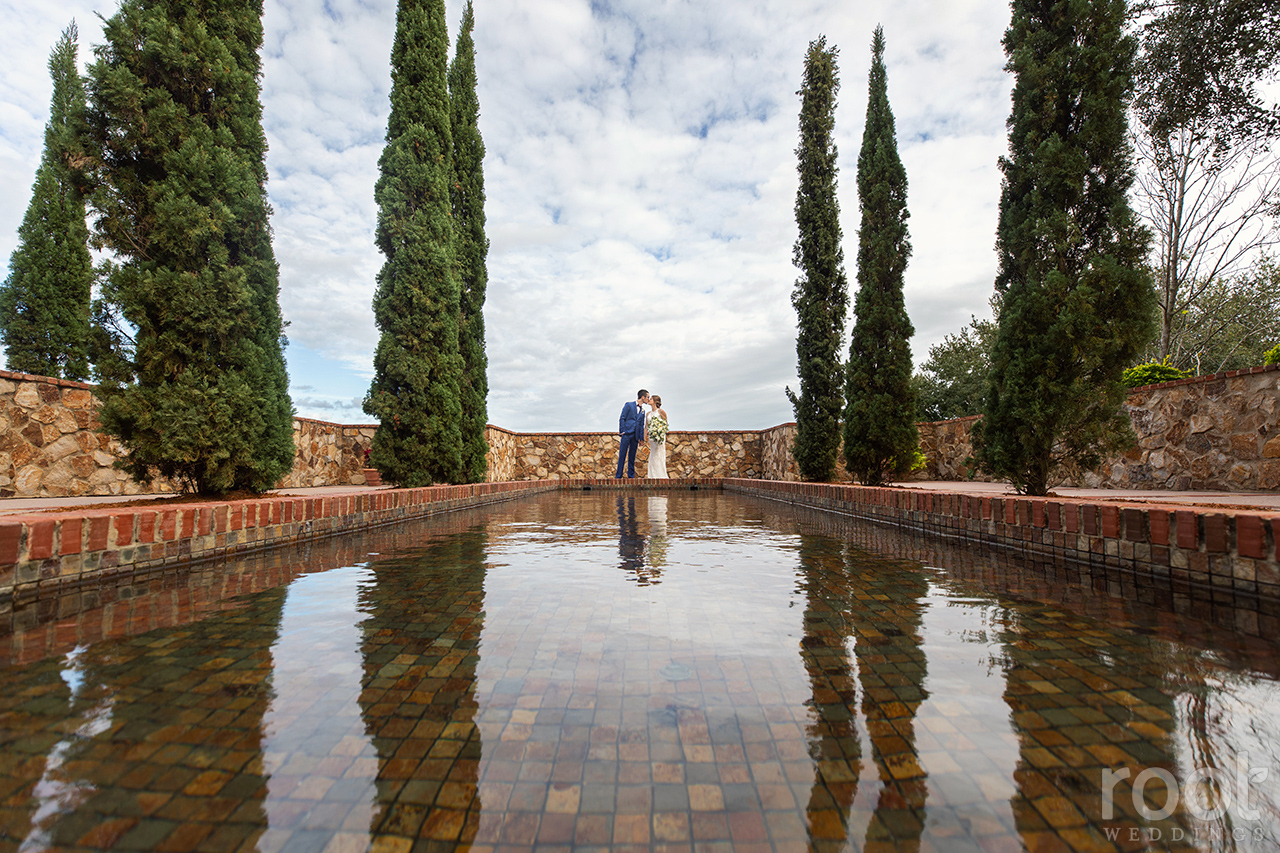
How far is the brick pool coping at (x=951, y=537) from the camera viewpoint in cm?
260

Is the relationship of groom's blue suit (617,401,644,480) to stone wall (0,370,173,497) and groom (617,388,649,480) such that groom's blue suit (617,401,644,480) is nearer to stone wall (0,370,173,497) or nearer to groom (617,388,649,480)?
groom (617,388,649,480)

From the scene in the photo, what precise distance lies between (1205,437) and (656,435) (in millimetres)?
10257

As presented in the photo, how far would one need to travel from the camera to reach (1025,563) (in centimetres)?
354

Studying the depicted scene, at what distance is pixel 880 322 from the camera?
8055 millimetres

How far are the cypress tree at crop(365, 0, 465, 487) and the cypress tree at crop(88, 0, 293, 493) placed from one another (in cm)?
261

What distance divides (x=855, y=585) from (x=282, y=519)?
4.15 meters

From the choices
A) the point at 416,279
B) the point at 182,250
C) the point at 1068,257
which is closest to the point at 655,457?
the point at 416,279

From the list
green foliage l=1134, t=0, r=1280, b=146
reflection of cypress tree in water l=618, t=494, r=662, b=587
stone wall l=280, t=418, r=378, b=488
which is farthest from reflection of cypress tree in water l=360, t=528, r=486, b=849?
green foliage l=1134, t=0, r=1280, b=146

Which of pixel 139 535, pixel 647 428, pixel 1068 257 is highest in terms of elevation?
pixel 1068 257

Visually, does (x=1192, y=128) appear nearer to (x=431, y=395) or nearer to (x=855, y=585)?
(x=855, y=585)

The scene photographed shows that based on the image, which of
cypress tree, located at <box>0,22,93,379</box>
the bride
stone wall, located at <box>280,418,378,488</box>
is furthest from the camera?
the bride

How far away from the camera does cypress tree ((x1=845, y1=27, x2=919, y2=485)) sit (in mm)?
7891

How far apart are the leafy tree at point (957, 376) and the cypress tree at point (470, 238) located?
14.6m

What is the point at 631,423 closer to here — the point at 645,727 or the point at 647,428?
the point at 647,428
